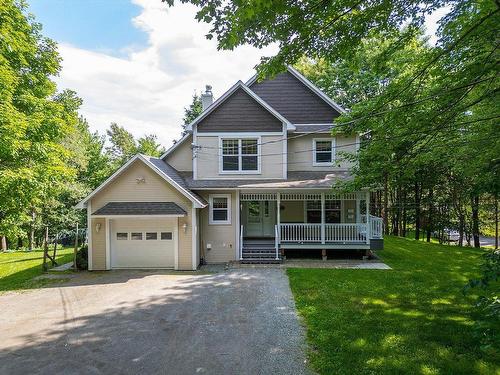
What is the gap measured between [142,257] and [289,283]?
6.52m

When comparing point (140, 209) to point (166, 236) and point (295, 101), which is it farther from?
point (295, 101)

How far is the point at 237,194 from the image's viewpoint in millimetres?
13859

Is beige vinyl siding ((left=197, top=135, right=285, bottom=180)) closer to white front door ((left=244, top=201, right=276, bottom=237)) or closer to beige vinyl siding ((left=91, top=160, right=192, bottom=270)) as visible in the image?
white front door ((left=244, top=201, right=276, bottom=237))

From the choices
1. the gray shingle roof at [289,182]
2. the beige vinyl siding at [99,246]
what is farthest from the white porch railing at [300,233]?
the beige vinyl siding at [99,246]

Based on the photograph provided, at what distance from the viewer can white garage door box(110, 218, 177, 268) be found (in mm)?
12742

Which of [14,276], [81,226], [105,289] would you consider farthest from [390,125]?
[81,226]

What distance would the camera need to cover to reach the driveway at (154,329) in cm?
530

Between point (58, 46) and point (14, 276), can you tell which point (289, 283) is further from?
point (58, 46)

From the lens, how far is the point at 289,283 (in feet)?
33.1

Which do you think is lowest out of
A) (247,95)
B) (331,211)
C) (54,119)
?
(331,211)

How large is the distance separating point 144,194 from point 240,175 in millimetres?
4415

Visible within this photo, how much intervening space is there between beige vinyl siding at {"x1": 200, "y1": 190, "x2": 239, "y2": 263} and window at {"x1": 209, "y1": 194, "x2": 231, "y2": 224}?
0.50 feet

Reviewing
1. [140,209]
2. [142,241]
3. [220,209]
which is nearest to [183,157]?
[220,209]

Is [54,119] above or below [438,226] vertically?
above
